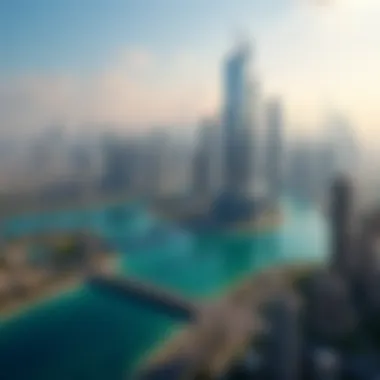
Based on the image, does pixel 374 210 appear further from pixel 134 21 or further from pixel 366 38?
pixel 134 21

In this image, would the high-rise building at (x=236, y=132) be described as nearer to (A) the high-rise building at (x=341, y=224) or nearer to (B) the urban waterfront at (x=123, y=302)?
(B) the urban waterfront at (x=123, y=302)

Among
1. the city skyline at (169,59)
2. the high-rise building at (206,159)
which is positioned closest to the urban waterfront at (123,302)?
the high-rise building at (206,159)

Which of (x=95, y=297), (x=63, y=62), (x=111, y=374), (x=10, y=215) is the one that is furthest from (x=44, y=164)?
(x=111, y=374)

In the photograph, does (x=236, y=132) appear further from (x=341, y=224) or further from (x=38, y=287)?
(x=38, y=287)

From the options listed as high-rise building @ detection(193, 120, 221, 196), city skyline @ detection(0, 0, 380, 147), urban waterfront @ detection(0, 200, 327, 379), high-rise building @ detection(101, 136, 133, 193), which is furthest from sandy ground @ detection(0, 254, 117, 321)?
city skyline @ detection(0, 0, 380, 147)

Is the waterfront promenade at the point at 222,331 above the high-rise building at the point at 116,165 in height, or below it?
below

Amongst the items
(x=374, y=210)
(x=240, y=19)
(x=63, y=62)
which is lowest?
(x=374, y=210)
